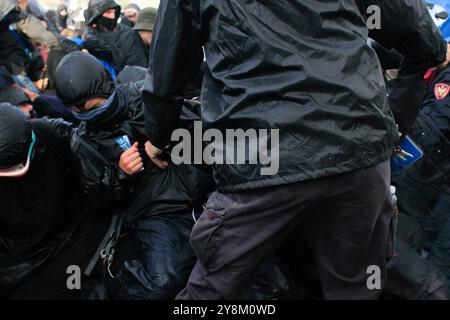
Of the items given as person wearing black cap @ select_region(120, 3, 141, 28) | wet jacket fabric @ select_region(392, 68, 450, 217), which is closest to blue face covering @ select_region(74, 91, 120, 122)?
wet jacket fabric @ select_region(392, 68, 450, 217)

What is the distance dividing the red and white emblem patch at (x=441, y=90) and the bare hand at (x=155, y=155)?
1.79 meters

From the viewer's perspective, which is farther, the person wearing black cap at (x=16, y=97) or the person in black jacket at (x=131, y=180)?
the person wearing black cap at (x=16, y=97)

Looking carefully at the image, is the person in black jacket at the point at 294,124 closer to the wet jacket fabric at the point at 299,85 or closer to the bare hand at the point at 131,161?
the wet jacket fabric at the point at 299,85

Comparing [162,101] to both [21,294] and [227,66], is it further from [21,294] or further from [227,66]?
[21,294]

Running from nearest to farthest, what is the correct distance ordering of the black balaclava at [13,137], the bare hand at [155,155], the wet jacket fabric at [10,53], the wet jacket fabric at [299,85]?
the wet jacket fabric at [299,85] < the black balaclava at [13,137] < the bare hand at [155,155] < the wet jacket fabric at [10,53]

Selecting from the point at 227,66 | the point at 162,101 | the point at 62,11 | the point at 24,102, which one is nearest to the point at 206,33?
the point at 227,66

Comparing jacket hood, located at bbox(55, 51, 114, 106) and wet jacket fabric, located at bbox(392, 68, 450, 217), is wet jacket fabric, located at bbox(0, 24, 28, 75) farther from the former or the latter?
wet jacket fabric, located at bbox(392, 68, 450, 217)

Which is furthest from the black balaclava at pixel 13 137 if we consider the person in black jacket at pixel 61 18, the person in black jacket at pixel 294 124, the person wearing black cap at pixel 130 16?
the person in black jacket at pixel 61 18

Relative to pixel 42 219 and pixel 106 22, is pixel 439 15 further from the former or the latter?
pixel 106 22

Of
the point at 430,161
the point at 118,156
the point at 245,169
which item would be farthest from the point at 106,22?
the point at 245,169

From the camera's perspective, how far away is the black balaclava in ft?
7.07

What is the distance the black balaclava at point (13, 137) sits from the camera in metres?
2.16
